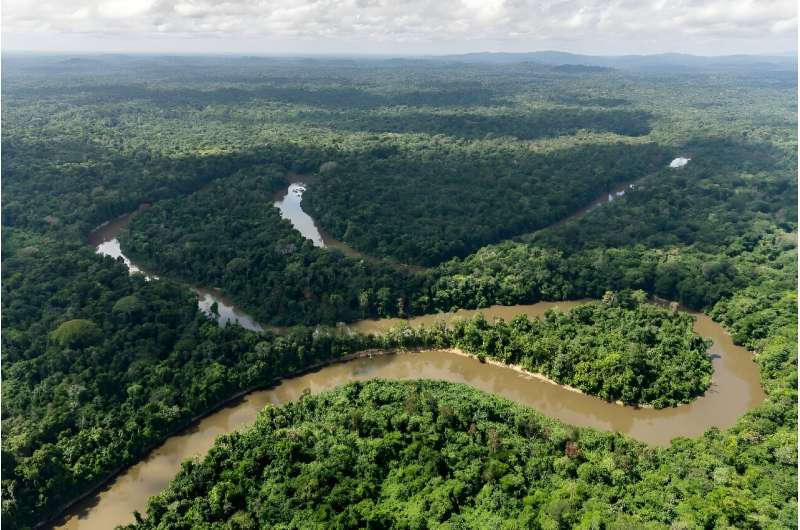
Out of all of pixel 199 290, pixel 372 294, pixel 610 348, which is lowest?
pixel 199 290

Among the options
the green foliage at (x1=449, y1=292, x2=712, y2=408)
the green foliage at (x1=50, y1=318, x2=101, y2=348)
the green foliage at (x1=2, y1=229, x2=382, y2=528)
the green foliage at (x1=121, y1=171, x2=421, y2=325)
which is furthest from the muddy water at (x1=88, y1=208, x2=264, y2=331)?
the green foliage at (x1=449, y1=292, x2=712, y2=408)

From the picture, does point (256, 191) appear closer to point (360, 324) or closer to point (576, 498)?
point (360, 324)

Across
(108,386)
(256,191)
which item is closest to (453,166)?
(256,191)

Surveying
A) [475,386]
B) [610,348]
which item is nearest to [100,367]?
[475,386]

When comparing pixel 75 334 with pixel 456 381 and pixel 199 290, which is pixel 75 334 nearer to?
pixel 199 290

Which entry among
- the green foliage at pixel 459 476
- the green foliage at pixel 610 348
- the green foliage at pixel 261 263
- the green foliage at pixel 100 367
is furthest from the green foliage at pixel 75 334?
the green foliage at pixel 610 348
